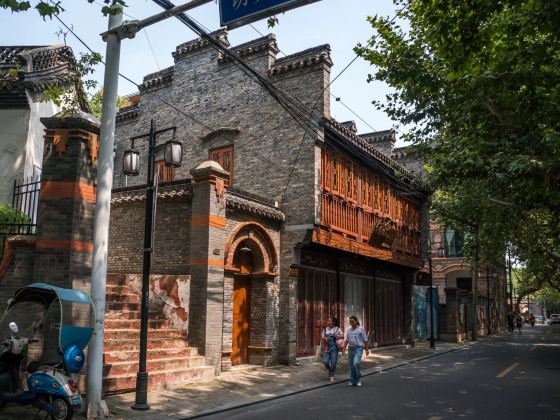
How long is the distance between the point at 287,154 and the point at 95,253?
973cm

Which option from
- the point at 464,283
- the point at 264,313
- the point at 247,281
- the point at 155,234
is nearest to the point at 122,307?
the point at 155,234

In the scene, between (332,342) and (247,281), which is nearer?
(332,342)

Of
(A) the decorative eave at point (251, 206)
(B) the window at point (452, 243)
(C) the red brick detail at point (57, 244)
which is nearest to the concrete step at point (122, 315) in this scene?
(C) the red brick detail at point (57, 244)

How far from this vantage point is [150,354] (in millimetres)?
11844

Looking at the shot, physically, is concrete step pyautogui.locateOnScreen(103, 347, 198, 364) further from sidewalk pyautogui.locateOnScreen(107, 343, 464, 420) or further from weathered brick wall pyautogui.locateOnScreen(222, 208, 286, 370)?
weathered brick wall pyautogui.locateOnScreen(222, 208, 286, 370)

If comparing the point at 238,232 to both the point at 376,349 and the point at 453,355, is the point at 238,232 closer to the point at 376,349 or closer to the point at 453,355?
the point at 376,349

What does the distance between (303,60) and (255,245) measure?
6841 millimetres

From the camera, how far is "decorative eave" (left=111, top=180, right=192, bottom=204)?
14656mm

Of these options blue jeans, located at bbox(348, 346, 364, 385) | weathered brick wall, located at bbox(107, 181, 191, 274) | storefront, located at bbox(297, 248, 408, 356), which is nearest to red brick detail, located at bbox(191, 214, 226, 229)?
weathered brick wall, located at bbox(107, 181, 191, 274)

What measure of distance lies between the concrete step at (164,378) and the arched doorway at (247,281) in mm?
2616

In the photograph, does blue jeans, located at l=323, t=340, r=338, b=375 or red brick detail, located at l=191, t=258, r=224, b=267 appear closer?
red brick detail, located at l=191, t=258, r=224, b=267

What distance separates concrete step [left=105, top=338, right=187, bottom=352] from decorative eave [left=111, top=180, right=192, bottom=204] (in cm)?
402

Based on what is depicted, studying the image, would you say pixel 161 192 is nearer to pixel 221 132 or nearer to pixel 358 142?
pixel 221 132

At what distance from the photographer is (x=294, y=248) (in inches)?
668
